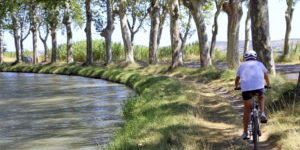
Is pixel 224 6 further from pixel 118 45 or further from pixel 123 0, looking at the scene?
pixel 118 45

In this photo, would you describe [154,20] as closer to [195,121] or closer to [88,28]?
[88,28]

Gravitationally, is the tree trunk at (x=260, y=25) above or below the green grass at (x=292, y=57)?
above

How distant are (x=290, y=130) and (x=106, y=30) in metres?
30.3

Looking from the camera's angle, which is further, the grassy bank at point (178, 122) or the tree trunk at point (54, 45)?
the tree trunk at point (54, 45)

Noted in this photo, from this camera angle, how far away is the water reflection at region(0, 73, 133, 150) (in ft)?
37.6

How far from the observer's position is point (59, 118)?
604 inches

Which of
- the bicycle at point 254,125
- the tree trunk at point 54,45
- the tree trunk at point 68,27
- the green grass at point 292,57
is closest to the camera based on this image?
the bicycle at point 254,125

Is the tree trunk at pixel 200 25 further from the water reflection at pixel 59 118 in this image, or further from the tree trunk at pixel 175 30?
the water reflection at pixel 59 118

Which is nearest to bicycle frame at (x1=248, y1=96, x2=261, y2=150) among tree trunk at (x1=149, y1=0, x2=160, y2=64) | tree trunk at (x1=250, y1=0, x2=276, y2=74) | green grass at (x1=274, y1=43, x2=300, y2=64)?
tree trunk at (x1=250, y1=0, x2=276, y2=74)

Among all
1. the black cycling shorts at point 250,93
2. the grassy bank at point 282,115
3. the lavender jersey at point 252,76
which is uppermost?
the lavender jersey at point 252,76

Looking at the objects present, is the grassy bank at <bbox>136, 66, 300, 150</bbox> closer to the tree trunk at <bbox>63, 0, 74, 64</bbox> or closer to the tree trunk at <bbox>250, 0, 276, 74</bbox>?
the tree trunk at <bbox>250, 0, 276, 74</bbox>

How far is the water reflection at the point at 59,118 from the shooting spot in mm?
11449

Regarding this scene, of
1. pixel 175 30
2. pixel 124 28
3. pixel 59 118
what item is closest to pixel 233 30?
pixel 175 30

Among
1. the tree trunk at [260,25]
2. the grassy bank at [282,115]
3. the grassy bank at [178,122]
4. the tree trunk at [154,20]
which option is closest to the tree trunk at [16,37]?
the tree trunk at [154,20]
